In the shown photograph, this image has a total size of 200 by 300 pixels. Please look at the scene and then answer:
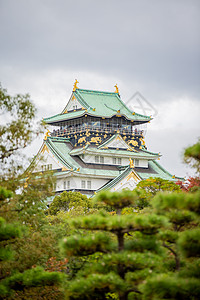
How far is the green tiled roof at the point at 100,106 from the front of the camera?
199ft

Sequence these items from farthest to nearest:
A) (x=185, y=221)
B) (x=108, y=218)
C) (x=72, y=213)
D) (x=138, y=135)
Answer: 1. (x=138, y=135)
2. (x=72, y=213)
3. (x=185, y=221)
4. (x=108, y=218)

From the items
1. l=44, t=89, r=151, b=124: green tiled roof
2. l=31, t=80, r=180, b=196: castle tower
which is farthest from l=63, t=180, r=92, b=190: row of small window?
l=44, t=89, r=151, b=124: green tiled roof

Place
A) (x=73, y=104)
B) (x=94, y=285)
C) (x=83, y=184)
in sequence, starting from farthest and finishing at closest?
1. (x=73, y=104)
2. (x=83, y=184)
3. (x=94, y=285)

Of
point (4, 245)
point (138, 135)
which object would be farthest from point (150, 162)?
point (4, 245)

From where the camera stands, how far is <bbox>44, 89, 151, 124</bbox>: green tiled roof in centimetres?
6066

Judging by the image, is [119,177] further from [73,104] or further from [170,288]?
[170,288]

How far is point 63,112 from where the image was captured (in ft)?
210

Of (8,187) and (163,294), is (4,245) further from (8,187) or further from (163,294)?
(163,294)

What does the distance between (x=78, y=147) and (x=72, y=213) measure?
81.5 feet

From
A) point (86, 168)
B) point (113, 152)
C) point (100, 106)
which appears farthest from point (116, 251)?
point (100, 106)

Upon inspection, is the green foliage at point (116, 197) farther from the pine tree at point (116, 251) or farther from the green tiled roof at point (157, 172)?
the green tiled roof at point (157, 172)

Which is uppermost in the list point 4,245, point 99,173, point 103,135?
point 103,135

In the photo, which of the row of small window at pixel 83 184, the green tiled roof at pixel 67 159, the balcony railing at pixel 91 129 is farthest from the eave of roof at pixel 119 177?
the balcony railing at pixel 91 129

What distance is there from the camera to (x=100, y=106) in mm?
62219
